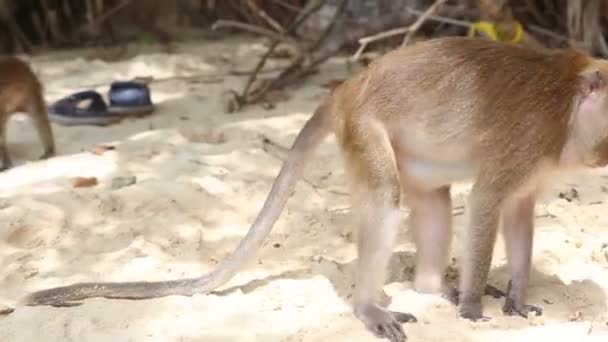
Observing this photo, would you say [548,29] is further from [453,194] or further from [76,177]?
[76,177]

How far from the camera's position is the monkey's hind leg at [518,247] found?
4203 mm

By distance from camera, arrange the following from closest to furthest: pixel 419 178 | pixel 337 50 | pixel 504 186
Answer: pixel 504 186 < pixel 419 178 < pixel 337 50

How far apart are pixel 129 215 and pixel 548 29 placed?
16.8ft

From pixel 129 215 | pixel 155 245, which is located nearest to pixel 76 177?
pixel 129 215

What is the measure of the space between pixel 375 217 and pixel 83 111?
4.42 metres

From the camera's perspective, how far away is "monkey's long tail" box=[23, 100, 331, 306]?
426 cm

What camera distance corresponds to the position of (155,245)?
16.4ft

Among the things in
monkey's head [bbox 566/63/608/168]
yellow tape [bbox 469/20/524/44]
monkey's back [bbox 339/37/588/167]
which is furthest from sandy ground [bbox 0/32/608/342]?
yellow tape [bbox 469/20/524/44]

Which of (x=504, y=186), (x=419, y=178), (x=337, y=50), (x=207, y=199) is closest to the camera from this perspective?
(x=504, y=186)

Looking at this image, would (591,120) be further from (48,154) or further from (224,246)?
(48,154)

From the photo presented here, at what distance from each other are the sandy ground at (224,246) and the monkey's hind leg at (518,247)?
112 millimetres

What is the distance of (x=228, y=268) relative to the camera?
435cm

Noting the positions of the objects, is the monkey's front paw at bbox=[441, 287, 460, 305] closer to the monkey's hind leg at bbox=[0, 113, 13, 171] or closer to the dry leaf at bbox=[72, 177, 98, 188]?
the dry leaf at bbox=[72, 177, 98, 188]

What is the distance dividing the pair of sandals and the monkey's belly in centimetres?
415
